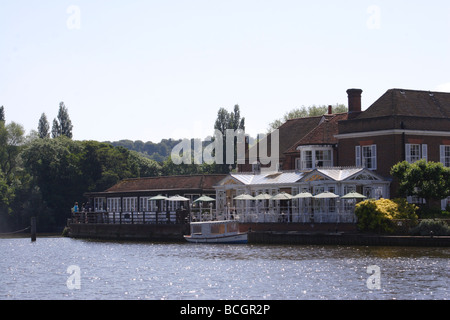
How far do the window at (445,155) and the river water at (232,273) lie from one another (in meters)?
14.9

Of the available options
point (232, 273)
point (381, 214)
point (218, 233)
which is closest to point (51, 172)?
point (218, 233)

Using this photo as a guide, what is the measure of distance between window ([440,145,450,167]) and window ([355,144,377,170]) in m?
5.26

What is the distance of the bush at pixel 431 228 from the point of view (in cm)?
5209

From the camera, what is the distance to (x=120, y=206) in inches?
3337

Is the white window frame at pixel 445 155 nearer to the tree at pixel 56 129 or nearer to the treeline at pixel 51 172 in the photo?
the treeline at pixel 51 172

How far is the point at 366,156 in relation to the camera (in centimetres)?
6406

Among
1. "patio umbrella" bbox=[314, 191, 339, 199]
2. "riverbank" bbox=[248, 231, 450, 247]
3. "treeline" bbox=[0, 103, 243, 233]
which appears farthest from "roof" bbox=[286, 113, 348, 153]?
"treeline" bbox=[0, 103, 243, 233]

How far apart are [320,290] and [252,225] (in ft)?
100

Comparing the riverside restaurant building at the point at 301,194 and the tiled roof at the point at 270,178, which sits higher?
the tiled roof at the point at 270,178

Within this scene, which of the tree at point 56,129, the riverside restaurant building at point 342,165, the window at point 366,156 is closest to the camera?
the riverside restaurant building at point 342,165

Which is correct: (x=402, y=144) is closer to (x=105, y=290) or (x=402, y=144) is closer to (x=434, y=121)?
(x=434, y=121)

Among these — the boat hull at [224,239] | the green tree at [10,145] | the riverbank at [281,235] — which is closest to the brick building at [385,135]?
the riverbank at [281,235]

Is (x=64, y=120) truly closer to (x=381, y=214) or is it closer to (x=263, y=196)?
(x=263, y=196)

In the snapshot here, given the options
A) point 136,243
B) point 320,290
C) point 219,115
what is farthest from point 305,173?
point 219,115
